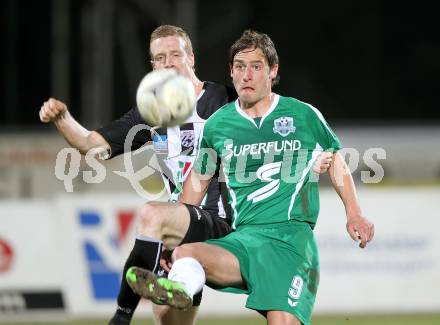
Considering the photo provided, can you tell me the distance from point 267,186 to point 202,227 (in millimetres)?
446

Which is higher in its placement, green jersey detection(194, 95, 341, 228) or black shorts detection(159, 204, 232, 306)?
green jersey detection(194, 95, 341, 228)

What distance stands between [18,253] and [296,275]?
506 centimetres

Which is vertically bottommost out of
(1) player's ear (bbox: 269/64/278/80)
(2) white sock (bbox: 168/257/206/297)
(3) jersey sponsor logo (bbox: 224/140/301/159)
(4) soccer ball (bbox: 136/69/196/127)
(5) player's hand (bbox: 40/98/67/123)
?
(2) white sock (bbox: 168/257/206/297)

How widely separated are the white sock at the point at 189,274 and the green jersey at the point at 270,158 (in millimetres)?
630

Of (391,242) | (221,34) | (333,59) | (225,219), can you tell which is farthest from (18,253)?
(333,59)

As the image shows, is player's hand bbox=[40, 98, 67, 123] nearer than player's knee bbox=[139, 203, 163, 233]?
No

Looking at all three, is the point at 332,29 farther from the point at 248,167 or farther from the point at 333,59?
the point at 248,167

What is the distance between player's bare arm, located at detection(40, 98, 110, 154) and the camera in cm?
596

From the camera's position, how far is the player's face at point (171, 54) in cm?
613

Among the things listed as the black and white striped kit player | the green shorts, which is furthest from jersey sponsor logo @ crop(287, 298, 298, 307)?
the black and white striped kit player

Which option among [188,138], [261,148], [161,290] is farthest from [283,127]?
[161,290]

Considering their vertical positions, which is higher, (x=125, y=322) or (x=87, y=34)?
(x=87, y=34)

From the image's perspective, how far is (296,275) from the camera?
18.7 ft

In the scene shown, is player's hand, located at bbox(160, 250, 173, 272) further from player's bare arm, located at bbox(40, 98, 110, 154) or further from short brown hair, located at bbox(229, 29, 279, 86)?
short brown hair, located at bbox(229, 29, 279, 86)
